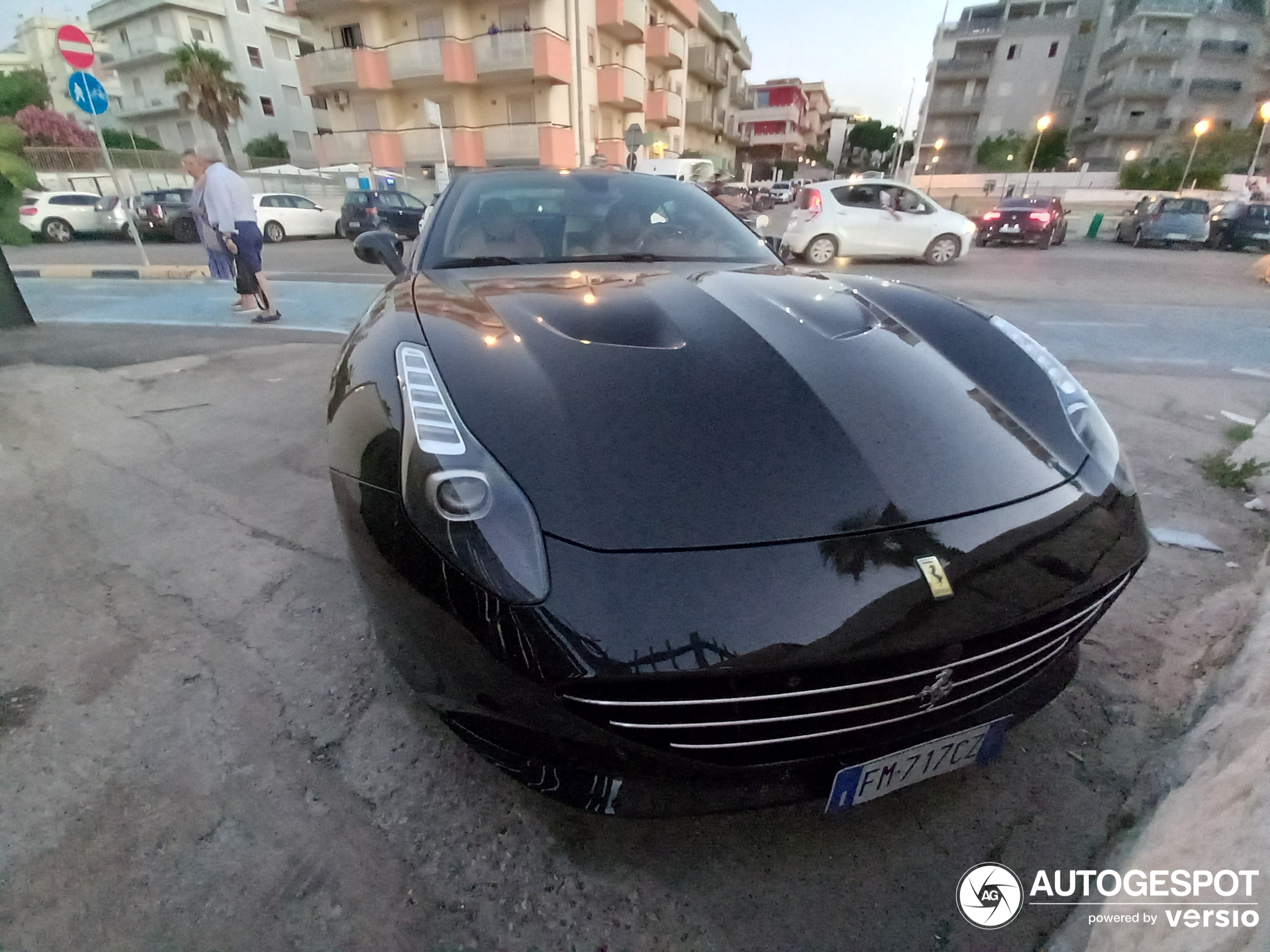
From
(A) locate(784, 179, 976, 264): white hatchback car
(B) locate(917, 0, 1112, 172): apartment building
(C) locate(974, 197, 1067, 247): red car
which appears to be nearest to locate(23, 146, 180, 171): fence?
(A) locate(784, 179, 976, 264): white hatchback car

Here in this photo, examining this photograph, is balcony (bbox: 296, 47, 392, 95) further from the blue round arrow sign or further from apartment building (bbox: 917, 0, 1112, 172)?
apartment building (bbox: 917, 0, 1112, 172)

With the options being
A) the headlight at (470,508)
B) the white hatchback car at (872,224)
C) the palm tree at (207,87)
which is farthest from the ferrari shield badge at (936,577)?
the palm tree at (207,87)

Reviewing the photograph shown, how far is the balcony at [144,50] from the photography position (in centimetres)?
3095

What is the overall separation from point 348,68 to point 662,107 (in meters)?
14.5

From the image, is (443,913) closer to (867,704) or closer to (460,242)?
(867,704)

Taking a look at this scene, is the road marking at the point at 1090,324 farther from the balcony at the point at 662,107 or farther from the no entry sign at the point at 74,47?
the balcony at the point at 662,107

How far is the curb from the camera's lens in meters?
8.62

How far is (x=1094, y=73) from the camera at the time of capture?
44938mm

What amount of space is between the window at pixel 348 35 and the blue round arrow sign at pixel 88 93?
20813 millimetres

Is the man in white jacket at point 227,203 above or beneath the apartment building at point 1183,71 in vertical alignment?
beneath

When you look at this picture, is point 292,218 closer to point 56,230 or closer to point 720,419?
point 56,230

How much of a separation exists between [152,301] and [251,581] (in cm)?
681

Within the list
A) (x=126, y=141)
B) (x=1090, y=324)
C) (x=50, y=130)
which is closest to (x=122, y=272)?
(x=1090, y=324)

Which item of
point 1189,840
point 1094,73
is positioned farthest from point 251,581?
point 1094,73
